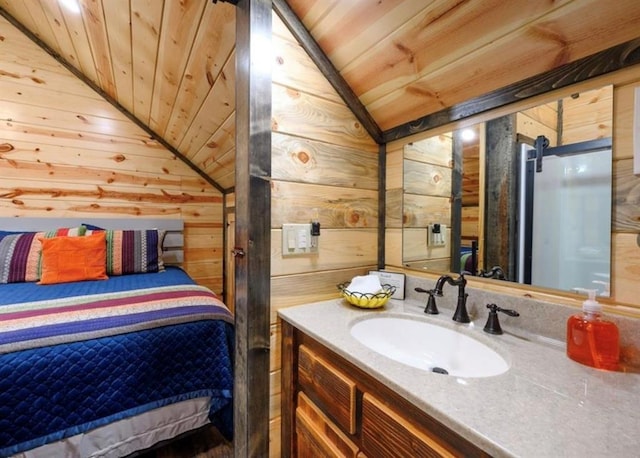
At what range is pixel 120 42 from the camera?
1739 millimetres

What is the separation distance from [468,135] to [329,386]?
0.99m

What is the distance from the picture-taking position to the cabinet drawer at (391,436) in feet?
1.77

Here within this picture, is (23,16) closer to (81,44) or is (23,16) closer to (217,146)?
(81,44)

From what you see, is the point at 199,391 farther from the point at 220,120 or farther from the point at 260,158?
the point at 220,120

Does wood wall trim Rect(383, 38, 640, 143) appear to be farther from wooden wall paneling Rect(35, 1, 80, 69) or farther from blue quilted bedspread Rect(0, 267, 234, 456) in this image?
wooden wall paneling Rect(35, 1, 80, 69)

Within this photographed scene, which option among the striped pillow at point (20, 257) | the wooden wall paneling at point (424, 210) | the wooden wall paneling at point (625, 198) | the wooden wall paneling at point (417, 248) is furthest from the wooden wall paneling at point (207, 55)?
the striped pillow at point (20, 257)

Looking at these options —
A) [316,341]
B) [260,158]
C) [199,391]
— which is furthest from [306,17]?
[199,391]

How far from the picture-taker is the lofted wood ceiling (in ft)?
2.42

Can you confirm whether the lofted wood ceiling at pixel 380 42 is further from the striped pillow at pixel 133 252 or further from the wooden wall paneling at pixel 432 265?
the striped pillow at pixel 133 252

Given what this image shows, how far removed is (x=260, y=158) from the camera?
96 centimetres

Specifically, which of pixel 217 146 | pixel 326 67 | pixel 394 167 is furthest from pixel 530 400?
pixel 217 146

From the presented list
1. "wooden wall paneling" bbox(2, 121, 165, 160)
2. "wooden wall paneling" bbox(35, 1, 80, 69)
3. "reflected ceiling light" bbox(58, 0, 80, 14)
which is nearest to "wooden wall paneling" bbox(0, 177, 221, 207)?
"wooden wall paneling" bbox(2, 121, 165, 160)

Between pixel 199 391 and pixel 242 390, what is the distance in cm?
58

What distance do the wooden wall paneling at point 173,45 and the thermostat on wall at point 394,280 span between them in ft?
4.39
